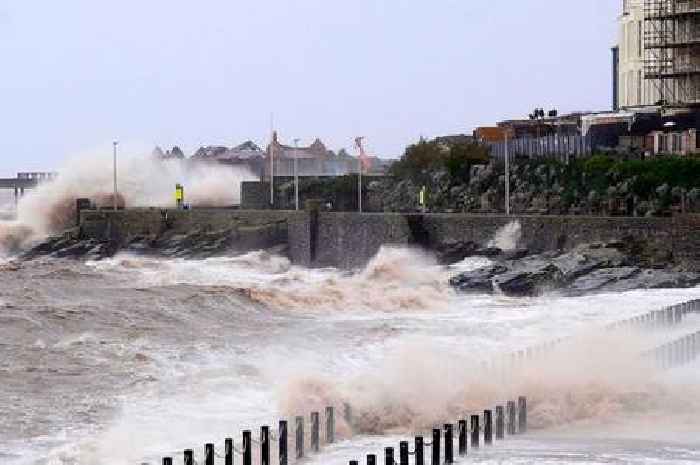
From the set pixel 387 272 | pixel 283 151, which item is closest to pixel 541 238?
pixel 387 272

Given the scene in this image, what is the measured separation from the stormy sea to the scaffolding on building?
17.7 meters

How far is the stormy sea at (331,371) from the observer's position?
18078mm

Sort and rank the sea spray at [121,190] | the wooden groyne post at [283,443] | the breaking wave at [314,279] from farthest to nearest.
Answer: the sea spray at [121,190], the breaking wave at [314,279], the wooden groyne post at [283,443]

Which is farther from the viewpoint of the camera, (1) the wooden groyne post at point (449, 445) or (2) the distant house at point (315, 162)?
(2) the distant house at point (315, 162)

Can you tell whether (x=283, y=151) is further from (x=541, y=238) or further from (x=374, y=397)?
(x=374, y=397)

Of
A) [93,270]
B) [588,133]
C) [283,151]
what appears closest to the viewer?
[93,270]

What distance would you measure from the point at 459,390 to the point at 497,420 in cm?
180

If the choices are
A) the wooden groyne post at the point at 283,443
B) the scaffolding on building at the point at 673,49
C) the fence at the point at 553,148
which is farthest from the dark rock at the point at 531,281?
the wooden groyne post at the point at 283,443

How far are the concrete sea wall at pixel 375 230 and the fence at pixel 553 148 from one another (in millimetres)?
7832

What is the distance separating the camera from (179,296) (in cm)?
3856

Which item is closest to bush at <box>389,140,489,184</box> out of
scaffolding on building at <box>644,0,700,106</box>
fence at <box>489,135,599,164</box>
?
fence at <box>489,135,599,164</box>

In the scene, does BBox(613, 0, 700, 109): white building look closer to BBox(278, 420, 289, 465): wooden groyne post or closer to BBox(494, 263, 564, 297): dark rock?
BBox(494, 263, 564, 297): dark rock

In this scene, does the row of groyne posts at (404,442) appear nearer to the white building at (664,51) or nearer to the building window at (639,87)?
the white building at (664,51)

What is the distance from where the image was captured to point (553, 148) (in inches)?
2286
